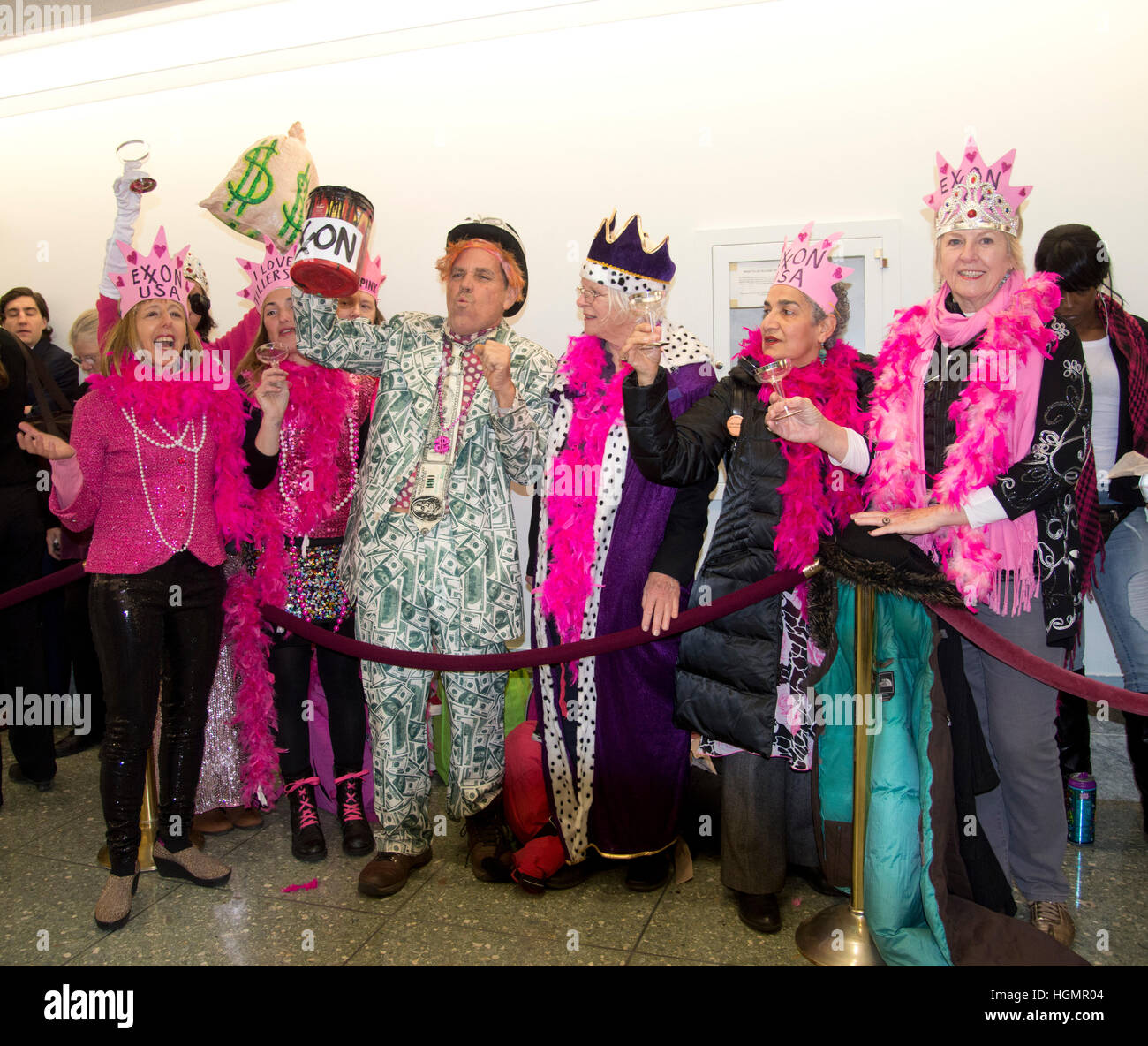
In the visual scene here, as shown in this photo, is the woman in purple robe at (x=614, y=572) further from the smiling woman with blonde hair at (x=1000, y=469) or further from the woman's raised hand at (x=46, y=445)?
the woman's raised hand at (x=46, y=445)

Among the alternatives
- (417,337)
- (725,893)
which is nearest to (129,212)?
(417,337)

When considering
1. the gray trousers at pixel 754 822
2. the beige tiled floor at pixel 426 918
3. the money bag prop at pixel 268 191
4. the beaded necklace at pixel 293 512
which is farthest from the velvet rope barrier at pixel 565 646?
the money bag prop at pixel 268 191

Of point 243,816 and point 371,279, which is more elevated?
point 371,279

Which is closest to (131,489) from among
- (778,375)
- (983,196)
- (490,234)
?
(490,234)

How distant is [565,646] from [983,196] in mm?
1636

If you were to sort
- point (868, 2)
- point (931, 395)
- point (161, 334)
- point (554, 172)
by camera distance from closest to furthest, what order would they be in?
point (931, 395) → point (161, 334) → point (868, 2) → point (554, 172)

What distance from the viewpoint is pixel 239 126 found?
15.8 ft

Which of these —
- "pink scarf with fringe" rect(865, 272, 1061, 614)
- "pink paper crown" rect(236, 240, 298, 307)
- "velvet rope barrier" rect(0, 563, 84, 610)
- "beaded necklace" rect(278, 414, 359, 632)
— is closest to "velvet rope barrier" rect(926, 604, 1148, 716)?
"pink scarf with fringe" rect(865, 272, 1061, 614)

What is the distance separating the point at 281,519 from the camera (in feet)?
10.1

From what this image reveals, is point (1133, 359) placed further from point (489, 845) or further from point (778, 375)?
point (489, 845)

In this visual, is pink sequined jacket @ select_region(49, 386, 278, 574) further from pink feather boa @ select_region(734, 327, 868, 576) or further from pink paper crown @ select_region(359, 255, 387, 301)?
pink feather boa @ select_region(734, 327, 868, 576)

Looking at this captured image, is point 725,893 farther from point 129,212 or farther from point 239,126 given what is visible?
point 239,126

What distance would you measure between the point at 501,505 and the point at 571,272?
6.25 feet

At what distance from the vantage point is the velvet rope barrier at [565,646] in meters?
2.46
